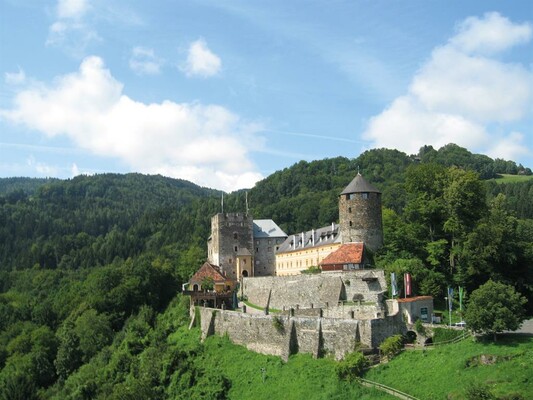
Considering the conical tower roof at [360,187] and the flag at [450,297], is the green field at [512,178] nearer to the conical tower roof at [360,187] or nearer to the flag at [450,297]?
the conical tower roof at [360,187]

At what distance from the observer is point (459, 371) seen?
31.5 m

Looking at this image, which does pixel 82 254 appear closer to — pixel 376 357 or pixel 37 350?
pixel 37 350

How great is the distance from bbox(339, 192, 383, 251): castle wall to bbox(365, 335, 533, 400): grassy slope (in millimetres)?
16094

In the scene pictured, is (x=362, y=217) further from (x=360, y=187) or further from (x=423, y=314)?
(x=423, y=314)

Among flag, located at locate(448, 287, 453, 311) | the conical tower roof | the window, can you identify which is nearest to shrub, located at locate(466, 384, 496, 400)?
the window

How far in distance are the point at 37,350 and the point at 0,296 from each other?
43.7 m

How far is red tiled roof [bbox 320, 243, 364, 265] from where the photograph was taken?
158 ft

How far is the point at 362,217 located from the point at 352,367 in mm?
18711

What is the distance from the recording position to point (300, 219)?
4530 inches

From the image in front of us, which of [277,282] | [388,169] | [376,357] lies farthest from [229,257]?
[388,169]

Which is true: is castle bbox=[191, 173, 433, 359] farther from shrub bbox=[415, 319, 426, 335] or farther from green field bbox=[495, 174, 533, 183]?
green field bbox=[495, 174, 533, 183]

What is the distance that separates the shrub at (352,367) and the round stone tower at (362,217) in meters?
16.2

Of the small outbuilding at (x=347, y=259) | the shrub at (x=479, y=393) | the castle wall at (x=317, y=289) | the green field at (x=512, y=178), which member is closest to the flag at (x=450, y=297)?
the castle wall at (x=317, y=289)

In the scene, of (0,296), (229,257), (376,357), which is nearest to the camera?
(376,357)
